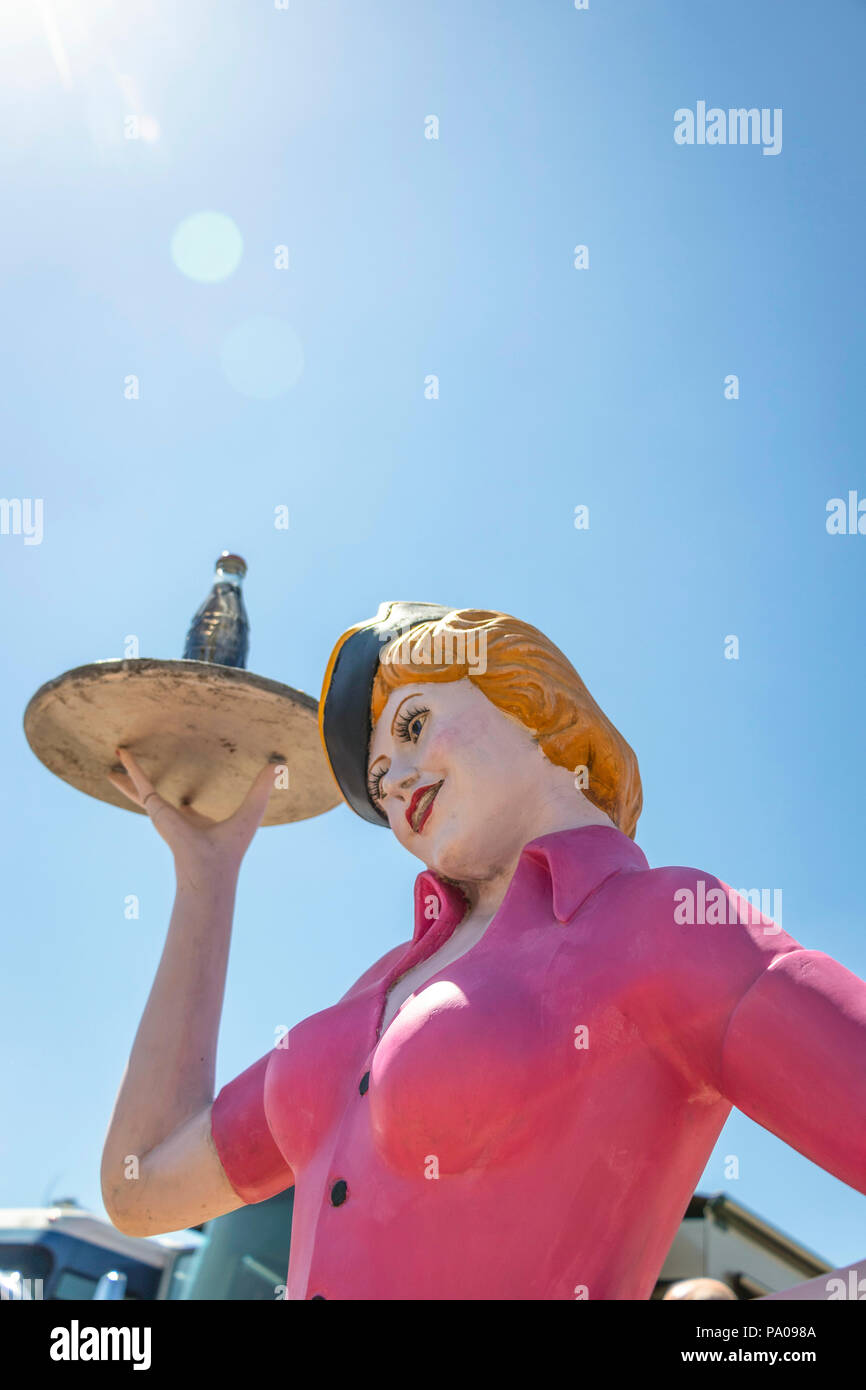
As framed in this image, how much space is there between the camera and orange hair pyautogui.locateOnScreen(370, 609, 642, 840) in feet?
12.0

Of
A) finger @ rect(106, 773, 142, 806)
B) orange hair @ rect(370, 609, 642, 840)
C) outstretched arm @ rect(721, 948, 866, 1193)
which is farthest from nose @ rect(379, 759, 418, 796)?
finger @ rect(106, 773, 142, 806)

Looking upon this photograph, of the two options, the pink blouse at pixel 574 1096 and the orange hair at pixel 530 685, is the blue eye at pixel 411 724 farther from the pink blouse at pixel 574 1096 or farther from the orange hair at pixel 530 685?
the pink blouse at pixel 574 1096

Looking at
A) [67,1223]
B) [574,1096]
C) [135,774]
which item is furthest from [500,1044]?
[67,1223]

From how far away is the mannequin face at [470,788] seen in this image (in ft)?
11.6

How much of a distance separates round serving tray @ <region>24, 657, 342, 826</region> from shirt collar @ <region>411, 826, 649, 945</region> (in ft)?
4.16

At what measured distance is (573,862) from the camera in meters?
3.29

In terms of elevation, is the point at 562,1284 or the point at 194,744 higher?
the point at 194,744

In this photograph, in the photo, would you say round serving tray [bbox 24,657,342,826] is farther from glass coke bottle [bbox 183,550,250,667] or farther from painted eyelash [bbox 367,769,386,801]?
painted eyelash [bbox 367,769,386,801]
